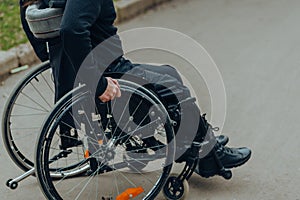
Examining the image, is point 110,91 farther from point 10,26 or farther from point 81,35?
point 10,26

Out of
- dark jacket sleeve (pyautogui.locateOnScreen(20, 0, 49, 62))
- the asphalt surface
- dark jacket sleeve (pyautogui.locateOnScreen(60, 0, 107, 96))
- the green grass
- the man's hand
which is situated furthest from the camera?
the green grass

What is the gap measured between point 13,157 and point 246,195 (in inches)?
51.8

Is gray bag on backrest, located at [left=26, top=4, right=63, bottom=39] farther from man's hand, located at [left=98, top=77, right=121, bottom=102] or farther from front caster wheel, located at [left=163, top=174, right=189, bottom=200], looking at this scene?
front caster wheel, located at [left=163, top=174, right=189, bottom=200]

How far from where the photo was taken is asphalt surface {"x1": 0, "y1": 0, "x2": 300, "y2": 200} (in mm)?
3611

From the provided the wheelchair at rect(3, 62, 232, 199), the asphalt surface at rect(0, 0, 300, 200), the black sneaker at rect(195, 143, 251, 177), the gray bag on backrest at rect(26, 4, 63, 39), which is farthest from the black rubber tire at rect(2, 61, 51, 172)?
the black sneaker at rect(195, 143, 251, 177)

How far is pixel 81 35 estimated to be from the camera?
2854 mm

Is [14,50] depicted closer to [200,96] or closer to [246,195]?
[200,96]

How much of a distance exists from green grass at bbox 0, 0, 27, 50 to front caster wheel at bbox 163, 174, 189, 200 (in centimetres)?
234

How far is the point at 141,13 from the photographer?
20.2 feet

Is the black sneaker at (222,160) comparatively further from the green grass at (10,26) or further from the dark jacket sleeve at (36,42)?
the green grass at (10,26)

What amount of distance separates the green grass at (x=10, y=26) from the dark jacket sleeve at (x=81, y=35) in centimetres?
241

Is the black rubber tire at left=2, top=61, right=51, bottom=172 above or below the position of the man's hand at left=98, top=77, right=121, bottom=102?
below

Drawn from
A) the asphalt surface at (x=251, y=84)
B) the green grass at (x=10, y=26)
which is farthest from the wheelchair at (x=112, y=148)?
the green grass at (x=10, y=26)

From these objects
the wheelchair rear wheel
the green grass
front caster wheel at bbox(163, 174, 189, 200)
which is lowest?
front caster wheel at bbox(163, 174, 189, 200)
